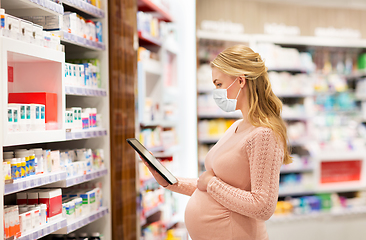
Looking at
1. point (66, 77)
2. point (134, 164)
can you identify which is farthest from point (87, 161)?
point (66, 77)

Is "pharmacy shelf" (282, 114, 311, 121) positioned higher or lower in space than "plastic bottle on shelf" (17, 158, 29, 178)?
higher

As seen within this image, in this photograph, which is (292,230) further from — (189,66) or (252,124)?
(252,124)

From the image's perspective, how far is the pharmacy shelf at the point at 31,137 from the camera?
205cm

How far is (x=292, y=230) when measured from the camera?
6.11 meters

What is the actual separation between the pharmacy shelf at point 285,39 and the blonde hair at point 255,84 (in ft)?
12.7

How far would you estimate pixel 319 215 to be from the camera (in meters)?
6.34

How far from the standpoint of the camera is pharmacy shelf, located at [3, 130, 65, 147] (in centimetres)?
205

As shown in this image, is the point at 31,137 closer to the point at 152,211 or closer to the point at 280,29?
the point at 152,211

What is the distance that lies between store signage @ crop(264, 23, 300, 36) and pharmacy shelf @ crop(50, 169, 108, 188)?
4.74 m

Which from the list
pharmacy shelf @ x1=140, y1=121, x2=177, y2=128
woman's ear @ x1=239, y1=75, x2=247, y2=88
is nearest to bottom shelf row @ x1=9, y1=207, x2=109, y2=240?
pharmacy shelf @ x1=140, y1=121, x2=177, y2=128

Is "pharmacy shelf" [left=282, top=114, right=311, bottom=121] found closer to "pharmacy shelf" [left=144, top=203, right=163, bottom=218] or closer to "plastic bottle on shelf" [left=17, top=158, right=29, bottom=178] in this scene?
"pharmacy shelf" [left=144, top=203, right=163, bottom=218]

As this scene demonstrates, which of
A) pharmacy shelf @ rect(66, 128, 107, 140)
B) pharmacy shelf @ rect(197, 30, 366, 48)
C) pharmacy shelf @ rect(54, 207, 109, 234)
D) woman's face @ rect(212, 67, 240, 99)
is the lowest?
pharmacy shelf @ rect(54, 207, 109, 234)

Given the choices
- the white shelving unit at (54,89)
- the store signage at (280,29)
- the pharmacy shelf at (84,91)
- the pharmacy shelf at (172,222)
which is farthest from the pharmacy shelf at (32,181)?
the store signage at (280,29)

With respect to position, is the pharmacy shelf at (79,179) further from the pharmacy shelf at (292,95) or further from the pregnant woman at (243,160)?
the pharmacy shelf at (292,95)
